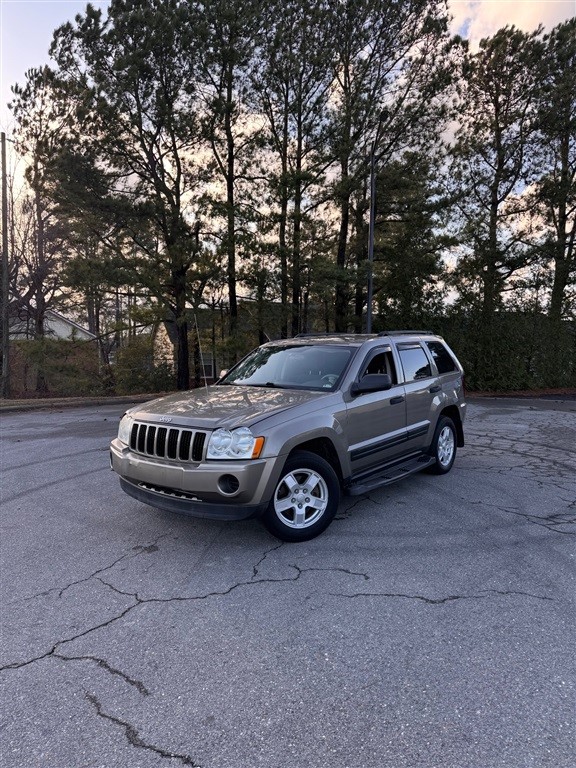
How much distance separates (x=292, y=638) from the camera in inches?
110

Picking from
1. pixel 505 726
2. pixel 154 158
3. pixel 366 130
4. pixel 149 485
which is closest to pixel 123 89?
pixel 154 158

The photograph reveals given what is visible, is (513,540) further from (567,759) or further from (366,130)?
(366,130)

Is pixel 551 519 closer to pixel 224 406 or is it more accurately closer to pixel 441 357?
pixel 441 357

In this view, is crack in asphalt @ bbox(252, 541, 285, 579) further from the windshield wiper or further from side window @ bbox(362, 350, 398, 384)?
side window @ bbox(362, 350, 398, 384)

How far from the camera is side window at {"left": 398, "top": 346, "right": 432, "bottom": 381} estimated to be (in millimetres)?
5586

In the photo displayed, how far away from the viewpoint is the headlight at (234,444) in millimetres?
3689

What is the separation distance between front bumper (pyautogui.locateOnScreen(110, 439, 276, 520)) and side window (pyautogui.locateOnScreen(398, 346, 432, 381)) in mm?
2485

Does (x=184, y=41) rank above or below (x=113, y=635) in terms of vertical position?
above

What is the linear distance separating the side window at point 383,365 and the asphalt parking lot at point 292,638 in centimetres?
140

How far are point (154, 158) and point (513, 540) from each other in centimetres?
1650

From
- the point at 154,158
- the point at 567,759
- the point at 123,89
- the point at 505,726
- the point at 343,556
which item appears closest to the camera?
the point at 567,759

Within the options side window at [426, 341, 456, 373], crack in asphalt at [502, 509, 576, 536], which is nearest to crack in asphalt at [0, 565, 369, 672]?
crack in asphalt at [502, 509, 576, 536]

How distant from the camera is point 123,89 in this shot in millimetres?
15211

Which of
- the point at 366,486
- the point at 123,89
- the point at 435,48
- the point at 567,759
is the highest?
the point at 435,48
